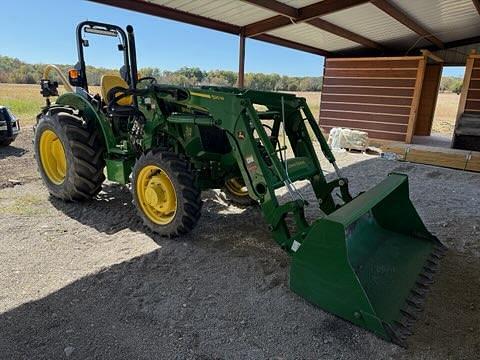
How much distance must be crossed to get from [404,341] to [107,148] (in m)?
3.23

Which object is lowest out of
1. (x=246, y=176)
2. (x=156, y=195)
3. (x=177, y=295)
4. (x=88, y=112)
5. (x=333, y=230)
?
(x=177, y=295)

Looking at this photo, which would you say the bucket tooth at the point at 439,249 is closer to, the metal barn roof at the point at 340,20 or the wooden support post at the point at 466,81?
the metal barn roof at the point at 340,20

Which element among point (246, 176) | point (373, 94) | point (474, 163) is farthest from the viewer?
point (373, 94)

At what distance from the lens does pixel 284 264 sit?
289cm

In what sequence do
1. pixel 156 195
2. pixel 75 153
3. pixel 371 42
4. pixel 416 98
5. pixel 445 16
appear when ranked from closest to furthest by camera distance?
1. pixel 156 195
2. pixel 75 153
3. pixel 445 16
4. pixel 416 98
5. pixel 371 42

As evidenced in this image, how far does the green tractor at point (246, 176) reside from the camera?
2.17m

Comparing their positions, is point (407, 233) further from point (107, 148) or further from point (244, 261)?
point (107, 148)

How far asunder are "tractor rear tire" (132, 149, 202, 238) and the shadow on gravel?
402 centimetres

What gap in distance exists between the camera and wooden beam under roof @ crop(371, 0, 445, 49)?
582 centimetres

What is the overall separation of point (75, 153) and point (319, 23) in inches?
220

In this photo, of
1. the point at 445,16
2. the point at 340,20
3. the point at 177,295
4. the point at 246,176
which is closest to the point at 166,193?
the point at 246,176

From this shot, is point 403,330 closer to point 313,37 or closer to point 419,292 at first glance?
point 419,292

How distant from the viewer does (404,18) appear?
6727mm

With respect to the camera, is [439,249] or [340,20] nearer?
[439,249]
